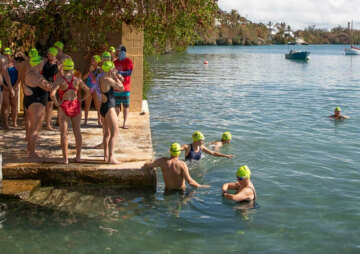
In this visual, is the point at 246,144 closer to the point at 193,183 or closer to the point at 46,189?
the point at 193,183

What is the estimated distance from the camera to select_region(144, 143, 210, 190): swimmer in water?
8.62 metres

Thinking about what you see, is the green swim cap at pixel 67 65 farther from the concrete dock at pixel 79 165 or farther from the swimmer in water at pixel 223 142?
the swimmer in water at pixel 223 142

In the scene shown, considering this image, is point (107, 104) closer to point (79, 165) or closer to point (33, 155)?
point (79, 165)

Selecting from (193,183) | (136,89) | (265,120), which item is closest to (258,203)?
(193,183)

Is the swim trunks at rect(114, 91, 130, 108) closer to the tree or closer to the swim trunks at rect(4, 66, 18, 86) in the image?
the tree

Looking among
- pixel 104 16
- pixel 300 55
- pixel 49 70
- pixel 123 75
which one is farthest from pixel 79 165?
pixel 300 55

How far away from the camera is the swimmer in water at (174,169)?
8.62 m

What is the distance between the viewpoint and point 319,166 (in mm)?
11453

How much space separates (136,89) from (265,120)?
6291 mm

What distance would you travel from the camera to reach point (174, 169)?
872cm

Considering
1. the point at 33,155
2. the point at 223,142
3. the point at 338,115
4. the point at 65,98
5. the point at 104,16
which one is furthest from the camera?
the point at 338,115

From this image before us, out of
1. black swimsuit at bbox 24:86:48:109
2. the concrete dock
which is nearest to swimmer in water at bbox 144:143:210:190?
the concrete dock

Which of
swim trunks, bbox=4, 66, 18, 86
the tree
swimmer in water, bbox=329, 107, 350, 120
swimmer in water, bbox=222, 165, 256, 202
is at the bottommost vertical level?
swimmer in water, bbox=222, 165, 256, 202

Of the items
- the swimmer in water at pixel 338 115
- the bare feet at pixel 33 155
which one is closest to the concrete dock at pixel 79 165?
the bare feet at pixel 33 155
